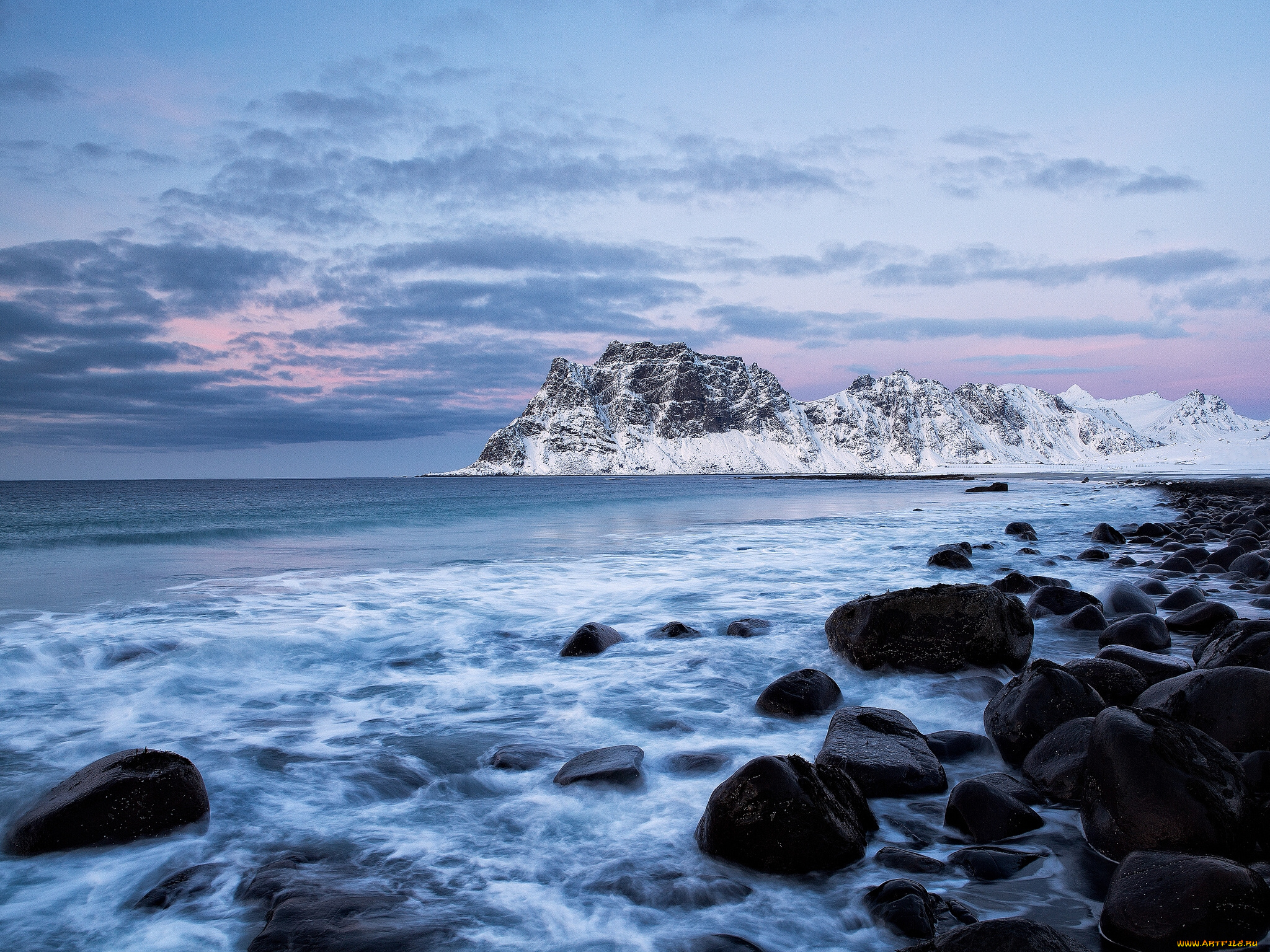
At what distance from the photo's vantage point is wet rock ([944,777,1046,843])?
135 inches

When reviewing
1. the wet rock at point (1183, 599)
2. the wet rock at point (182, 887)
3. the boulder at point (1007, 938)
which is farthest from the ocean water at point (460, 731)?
the wet rock at point (1183, 599)

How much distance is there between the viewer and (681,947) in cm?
280

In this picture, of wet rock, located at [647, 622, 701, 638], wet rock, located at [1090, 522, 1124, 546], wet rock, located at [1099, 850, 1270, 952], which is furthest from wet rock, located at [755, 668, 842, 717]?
wet rock, located at [1090, 522, 1124, 546]

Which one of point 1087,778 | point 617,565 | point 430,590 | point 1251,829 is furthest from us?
point 617,565

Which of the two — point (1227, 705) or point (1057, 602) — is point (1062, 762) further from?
point (1057, 602)

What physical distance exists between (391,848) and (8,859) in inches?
80.0

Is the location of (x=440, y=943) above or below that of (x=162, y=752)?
below

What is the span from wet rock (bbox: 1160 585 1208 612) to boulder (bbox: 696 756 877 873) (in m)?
7.05

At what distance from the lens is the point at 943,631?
20.9ft

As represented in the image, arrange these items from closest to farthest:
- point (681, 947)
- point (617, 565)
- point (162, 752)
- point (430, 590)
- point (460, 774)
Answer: point (681, 947), point (162, 752), point (460, 774), point (430, 590), point (617, 565)

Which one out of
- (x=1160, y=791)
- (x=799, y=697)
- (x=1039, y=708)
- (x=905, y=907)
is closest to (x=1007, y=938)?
(x=905, y=907)

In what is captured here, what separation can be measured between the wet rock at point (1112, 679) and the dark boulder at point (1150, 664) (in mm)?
101

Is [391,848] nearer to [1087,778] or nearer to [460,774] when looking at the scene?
[460,774]

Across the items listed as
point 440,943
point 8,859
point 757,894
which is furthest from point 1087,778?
point 8,859
